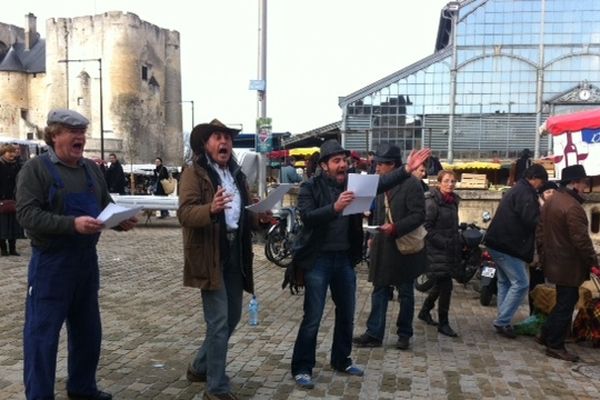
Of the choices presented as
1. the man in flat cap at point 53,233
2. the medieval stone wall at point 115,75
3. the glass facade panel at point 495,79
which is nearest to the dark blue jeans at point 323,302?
the man in flat cap at point 53,233

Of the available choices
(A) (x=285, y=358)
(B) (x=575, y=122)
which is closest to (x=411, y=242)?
(A) (x=285, y=358)

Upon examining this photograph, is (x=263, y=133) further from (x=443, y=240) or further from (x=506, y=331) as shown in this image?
(x=506, y=331)

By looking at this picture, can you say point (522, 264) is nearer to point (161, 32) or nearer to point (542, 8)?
point (542, 8)

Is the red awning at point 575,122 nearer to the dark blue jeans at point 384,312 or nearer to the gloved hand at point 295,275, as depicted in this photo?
the dark blue jeans at point 384,312

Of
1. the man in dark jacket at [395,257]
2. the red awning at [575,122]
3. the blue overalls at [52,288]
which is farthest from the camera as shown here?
the red awning at [575,122]

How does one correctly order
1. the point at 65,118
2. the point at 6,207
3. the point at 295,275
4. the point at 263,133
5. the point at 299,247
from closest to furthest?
the point at 65,118 < the point at 299,247 < the point at 295,275 < the point at 6,207 < the point at 263,133

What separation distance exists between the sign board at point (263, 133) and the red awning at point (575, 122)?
5.50 m

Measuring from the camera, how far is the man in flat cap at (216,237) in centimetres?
408

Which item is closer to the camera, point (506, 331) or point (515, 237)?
point (515, 237)

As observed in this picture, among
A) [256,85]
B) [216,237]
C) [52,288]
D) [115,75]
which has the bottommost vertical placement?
[52,288]

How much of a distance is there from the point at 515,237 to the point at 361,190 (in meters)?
2.71

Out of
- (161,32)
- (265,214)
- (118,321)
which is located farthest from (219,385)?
(161,32)

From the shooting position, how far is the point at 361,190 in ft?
14.5

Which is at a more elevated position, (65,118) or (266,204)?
(65,118)
